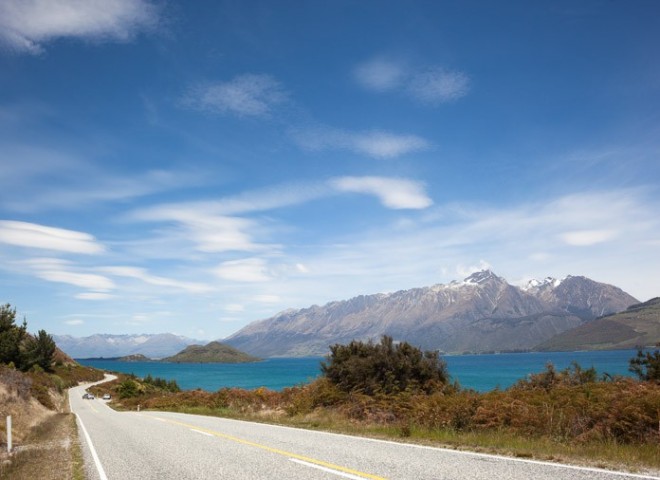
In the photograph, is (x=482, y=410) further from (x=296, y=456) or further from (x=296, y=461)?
(x=296, y=461)

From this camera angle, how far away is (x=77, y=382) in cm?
10062

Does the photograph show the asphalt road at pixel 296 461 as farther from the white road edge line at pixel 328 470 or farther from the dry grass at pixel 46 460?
the dry grass at pixel 46 460

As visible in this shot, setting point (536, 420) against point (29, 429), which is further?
point (29, 429)

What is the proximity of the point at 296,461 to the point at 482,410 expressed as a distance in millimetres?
6597

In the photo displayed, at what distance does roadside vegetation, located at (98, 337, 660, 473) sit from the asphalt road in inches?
50.4

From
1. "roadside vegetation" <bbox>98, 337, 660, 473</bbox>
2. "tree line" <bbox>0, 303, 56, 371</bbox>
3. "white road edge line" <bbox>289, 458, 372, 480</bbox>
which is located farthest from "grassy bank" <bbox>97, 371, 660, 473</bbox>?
"tree line" <bbox>0, 303, 56, 371</bbox>

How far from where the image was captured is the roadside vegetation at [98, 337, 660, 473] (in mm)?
10734

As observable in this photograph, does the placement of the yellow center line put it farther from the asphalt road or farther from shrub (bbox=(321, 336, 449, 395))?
shrub (bbox=(321, 336, 449, 395))

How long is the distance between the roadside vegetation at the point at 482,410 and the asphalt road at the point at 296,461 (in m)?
1.28

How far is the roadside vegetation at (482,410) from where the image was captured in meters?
10.7

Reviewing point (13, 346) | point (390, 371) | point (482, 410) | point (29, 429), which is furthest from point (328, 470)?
point (13, 346)

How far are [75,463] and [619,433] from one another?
46.4ft

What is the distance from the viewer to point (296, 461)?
1041 cm

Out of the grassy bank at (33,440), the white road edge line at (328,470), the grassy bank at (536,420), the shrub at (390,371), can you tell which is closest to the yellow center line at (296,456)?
the white road edge line at (328,470)
